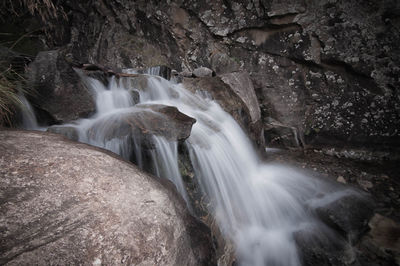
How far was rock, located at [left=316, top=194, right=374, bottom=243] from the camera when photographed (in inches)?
103

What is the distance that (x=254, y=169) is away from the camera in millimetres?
3979

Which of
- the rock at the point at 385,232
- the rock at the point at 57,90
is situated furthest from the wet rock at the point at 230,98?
the rock at the point at 385,232

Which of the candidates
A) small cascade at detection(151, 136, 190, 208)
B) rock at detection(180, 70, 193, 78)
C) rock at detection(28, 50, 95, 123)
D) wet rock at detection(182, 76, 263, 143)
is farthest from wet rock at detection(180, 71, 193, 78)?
small cascade at detection(151, 136, 190, 208)

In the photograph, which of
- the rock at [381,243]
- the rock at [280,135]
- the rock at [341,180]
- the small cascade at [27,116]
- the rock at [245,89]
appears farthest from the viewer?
the rock at [280,135]

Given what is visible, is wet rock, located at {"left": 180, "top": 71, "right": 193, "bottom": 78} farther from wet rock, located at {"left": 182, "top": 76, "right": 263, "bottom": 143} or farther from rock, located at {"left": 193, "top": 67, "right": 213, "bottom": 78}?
wet rock, located at {"left": 182, "top": 76, "right": 263, "bottom": 143}

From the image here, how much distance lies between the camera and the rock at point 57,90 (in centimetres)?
331

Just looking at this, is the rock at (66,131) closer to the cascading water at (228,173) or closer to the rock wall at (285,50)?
the cascading water at (228,173)

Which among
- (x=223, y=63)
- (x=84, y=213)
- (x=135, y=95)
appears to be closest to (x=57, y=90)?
(x=135, y=95)

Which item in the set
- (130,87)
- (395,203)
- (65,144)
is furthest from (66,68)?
(395,203)

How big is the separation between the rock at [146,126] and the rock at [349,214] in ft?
6.98

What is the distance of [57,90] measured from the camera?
11.2 feet

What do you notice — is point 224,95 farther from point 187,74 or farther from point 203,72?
point 187,74

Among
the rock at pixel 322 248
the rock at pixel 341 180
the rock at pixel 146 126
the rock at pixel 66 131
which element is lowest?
the rock at pixel 322 248

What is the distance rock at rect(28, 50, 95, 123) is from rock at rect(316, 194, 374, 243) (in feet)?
12.7
